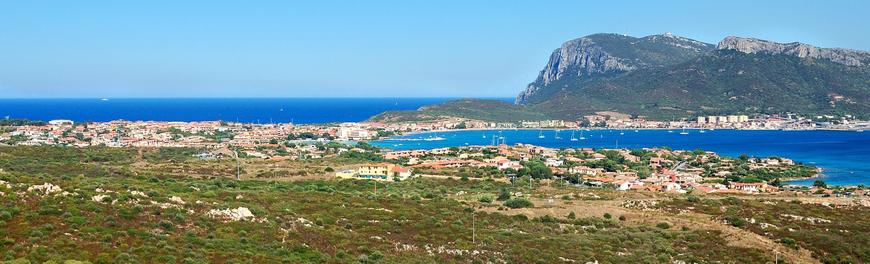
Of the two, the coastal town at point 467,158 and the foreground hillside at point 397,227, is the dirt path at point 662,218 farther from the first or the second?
the coastal town at point 467,158

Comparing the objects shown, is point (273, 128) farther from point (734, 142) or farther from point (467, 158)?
point (734, 142)

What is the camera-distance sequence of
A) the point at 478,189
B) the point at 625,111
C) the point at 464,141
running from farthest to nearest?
1. the point at 625,111
2. the point at 464,141
3. the point at 478,189

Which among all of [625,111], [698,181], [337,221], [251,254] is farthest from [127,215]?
[625,111]

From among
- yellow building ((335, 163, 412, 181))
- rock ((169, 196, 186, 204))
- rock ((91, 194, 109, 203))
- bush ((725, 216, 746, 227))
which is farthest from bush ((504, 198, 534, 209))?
rock ((91, 194, 109, 203))

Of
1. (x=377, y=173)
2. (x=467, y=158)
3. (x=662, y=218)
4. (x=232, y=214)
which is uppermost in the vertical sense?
(x=232, y=214)

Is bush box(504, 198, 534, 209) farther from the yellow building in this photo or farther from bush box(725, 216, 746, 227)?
the yellow building

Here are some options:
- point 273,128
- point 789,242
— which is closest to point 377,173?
point 789,242

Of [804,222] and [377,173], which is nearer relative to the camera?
[804,222]

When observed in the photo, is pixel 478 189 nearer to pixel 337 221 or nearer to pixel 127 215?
pixel 337 221
